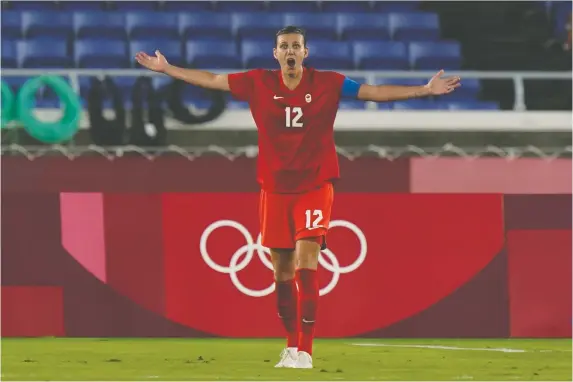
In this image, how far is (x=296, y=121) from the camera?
9227 mm

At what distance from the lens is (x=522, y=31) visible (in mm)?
20219

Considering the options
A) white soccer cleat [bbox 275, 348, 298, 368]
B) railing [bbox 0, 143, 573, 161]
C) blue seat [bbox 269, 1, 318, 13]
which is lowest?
white soccer cleat [bbox 275, 348, 298, 368]

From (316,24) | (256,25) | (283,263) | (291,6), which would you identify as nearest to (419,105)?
(316,24)

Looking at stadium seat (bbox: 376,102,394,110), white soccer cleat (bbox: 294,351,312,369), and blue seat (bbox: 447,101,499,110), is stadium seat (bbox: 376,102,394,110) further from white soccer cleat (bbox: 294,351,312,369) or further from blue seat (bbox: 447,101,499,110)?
white soccer cleat (bbox: 294,351,312,369)

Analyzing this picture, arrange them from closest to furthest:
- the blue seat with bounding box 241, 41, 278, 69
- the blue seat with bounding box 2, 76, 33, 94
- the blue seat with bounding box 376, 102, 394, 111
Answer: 1. the blue seat with bounding box 376, 102, 394, 111
2. the blue seat with bounding box 2, 76, 33, 94
3. the blue seat with bounding box 241, 41, 278, 69

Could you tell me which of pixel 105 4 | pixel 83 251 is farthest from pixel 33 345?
pixel 105 4

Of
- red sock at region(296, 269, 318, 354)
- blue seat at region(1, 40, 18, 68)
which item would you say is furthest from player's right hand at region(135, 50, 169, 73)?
blue seat at region(1, 40, 18, 68)

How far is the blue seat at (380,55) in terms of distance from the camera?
733 inches

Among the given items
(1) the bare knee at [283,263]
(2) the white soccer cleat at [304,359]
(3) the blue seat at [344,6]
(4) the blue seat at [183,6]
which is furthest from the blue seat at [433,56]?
(2) the white soccer cleat at [304,359]

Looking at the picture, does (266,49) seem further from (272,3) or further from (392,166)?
(392,166)

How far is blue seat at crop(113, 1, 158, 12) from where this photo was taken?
19.4 metres

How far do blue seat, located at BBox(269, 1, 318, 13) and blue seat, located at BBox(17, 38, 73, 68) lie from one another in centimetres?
299

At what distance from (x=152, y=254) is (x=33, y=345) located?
1.54 m

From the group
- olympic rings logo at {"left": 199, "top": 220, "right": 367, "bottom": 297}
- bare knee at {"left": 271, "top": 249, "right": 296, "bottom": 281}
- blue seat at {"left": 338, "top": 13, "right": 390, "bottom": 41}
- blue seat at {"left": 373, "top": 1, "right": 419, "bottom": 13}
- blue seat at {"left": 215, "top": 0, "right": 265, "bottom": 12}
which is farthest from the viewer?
blue seat at {"left": 373, "top": 1, "right": 419, "bottom": 13}
